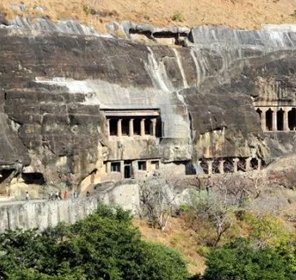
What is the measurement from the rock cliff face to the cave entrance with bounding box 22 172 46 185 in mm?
87

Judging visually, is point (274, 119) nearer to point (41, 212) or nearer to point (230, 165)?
point (230, 165)

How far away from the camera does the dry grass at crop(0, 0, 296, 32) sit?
59.2 metres

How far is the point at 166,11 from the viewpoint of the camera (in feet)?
229

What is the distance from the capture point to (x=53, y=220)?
4066cm

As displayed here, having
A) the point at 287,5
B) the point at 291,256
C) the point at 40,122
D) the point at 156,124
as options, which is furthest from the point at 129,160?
the point at 287,5

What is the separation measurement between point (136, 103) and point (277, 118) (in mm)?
14091

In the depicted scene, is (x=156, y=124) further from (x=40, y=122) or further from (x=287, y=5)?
(x=287, y=5)

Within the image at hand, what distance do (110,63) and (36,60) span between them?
18.2 feet

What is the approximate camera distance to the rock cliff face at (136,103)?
4769 centimetres

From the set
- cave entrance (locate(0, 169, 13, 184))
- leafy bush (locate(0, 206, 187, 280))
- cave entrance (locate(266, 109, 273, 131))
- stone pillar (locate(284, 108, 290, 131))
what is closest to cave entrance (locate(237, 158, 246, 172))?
cave entrance (locate(266, 109, 273, 131))

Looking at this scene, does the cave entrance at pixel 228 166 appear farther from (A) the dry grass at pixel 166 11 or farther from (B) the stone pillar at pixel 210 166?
(A) the dry grass at pixel 166 11

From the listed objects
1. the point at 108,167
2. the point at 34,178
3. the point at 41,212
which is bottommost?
the point at 41,212

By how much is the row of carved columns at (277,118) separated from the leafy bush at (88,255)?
27.8 m

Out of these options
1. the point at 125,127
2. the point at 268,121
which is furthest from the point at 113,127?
the point at 268,121
